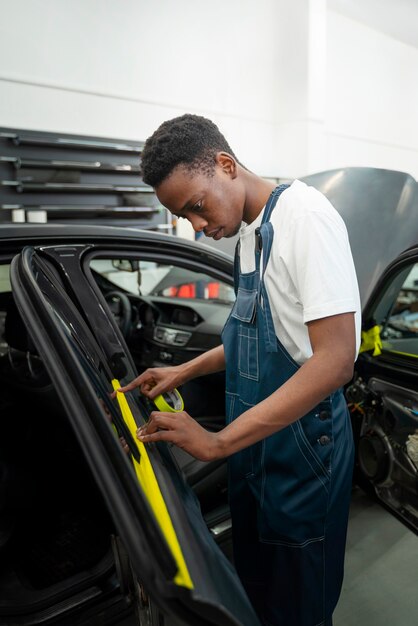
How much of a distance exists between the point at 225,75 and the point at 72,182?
2.36 metres

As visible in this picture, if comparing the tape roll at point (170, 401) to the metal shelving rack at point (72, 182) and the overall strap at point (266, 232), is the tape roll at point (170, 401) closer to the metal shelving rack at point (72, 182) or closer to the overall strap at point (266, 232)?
the overall strap at point (266, 232)

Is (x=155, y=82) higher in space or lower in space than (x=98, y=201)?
higher

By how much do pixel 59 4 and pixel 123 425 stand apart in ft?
13.4

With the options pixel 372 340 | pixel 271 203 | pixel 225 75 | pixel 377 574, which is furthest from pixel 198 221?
pixel 225 75

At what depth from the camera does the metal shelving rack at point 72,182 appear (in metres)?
3.61

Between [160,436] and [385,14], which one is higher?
[385,14]

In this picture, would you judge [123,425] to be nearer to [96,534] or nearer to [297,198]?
[297,198]

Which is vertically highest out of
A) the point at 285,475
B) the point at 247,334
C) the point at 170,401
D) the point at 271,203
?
the point at 271,203

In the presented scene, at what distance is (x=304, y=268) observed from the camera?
3.13ft

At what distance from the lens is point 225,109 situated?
525 centimetres

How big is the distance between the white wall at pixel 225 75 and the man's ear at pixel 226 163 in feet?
10.4

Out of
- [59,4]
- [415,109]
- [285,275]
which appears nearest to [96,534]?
[285,275]

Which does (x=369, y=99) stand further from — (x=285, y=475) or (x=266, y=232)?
(x=285, y=475)

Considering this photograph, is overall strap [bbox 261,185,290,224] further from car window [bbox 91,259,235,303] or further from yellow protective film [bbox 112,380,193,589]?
car window [bbox 91,259,235,303]
